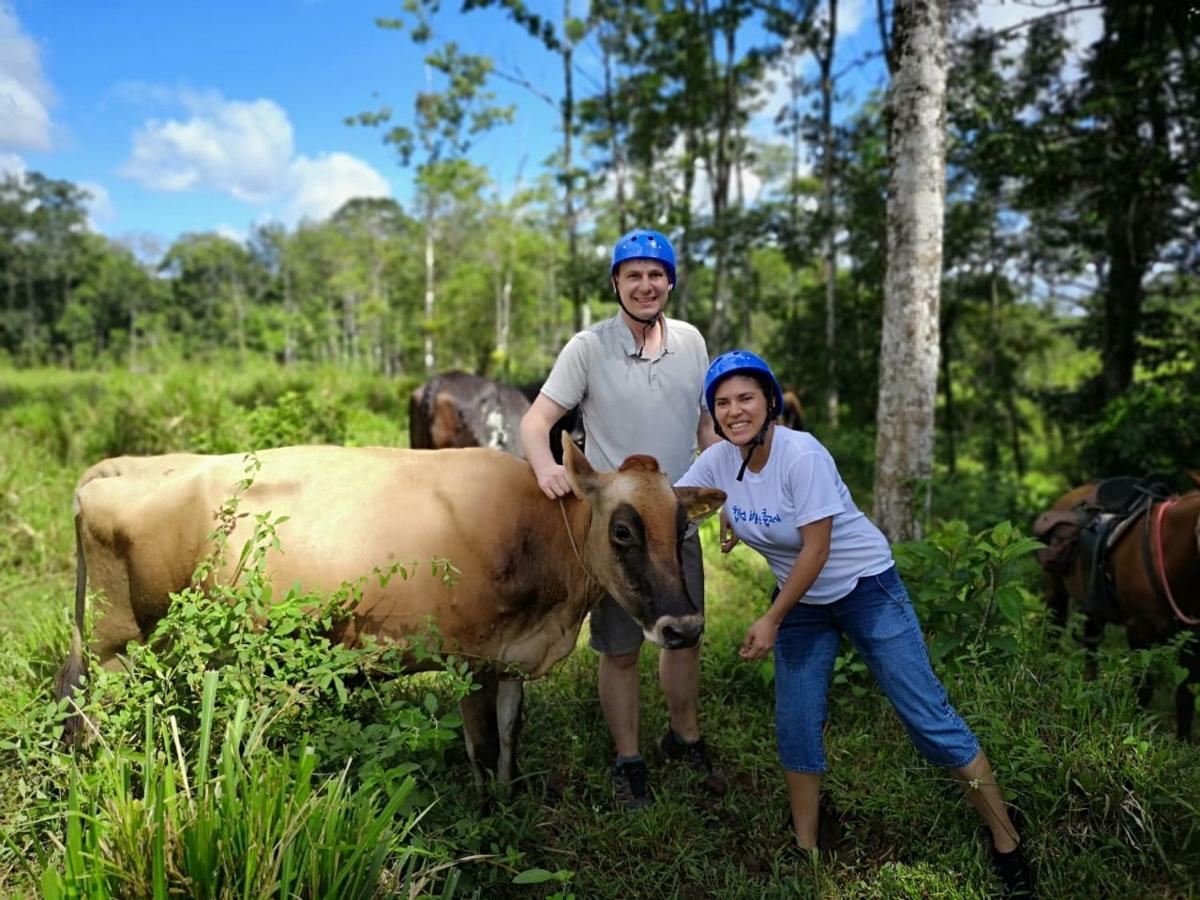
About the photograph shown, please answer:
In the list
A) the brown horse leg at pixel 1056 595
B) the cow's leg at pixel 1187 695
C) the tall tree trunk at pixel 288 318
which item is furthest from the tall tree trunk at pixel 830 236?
the tall tree trunk at pixel 288 318

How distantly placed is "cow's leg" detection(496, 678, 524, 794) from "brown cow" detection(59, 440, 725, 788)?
0.08 feet

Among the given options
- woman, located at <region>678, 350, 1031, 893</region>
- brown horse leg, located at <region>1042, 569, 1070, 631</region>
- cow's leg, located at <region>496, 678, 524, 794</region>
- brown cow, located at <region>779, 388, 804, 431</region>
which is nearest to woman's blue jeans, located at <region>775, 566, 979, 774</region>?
woman, located at <region>678, 350, 1031, 893</region>

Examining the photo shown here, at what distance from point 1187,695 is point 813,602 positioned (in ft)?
10.4

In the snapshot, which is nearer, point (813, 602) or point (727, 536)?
point (813, 602)

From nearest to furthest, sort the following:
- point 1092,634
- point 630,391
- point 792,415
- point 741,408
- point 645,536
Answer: point 741,408
point 645,536
point 630,391
point 1092,634
point 792,415

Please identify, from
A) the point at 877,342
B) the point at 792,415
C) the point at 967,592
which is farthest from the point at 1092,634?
the point at 877,342

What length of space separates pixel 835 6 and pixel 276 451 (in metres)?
20.3

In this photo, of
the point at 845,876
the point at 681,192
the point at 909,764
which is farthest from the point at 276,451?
the point at 681,192

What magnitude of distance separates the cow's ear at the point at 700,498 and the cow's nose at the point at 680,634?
500mm

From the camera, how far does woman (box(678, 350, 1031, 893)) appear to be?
261 centimetres

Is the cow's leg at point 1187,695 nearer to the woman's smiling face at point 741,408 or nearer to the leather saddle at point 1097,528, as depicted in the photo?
the leather saddle at point 1097,528

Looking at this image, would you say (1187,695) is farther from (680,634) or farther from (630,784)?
(680,634)

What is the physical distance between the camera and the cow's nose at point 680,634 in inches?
104

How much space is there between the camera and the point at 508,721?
3.36 metres
